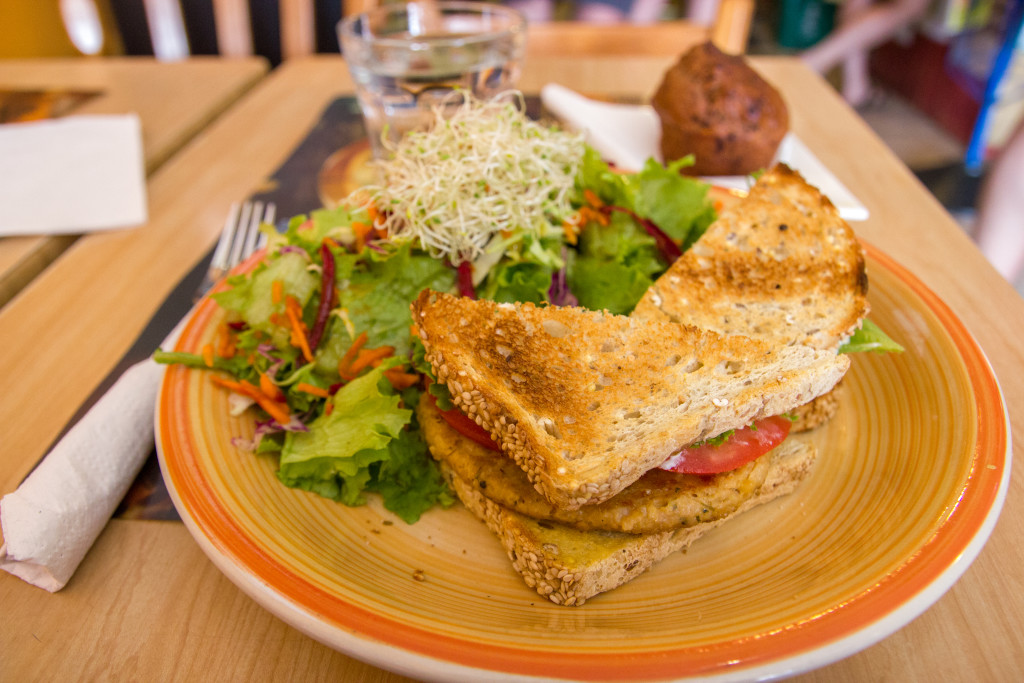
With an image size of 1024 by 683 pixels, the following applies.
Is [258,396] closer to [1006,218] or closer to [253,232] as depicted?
[253,232]

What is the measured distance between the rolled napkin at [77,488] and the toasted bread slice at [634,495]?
2.12 ft

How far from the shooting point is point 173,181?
2508 millimetres

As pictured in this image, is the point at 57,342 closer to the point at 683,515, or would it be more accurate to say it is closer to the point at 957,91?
the point at 683,515

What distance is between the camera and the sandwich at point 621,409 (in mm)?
1081

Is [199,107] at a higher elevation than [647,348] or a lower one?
lower

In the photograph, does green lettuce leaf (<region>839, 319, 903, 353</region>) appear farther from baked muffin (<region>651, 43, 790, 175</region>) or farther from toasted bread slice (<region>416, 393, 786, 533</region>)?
baked muffin (<region>651, 43, 790, 175</region>)

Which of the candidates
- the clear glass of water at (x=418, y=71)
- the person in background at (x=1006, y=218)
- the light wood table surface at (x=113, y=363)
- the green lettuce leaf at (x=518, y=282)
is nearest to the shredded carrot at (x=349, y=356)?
the green lettuce leaf at (x=518, y=282)

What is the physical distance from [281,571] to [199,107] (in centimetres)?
293

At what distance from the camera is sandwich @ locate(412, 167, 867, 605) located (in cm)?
108

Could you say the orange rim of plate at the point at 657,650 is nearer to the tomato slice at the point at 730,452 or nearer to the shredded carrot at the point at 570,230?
the tomato slice at the point at 730,452

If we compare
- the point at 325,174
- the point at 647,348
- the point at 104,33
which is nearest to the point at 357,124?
the point at 325,174

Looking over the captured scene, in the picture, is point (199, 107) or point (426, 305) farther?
point (199, 107)

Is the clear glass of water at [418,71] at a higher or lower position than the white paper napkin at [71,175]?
higher

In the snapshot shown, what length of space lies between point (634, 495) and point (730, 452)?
214 millimetres
